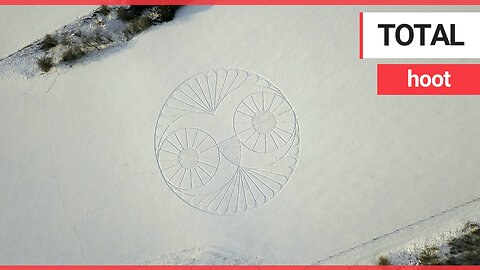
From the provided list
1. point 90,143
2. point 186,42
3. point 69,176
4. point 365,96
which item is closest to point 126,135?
point 90,143

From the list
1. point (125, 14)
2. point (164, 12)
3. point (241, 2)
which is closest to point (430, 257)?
point (241, 2)

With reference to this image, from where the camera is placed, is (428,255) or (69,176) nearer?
(428,255)

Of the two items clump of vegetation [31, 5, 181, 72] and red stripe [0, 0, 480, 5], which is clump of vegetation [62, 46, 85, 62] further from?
red stripe [0, 0, 480, 5]

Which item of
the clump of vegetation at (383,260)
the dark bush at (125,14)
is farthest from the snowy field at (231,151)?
the dark bush at (125,14)

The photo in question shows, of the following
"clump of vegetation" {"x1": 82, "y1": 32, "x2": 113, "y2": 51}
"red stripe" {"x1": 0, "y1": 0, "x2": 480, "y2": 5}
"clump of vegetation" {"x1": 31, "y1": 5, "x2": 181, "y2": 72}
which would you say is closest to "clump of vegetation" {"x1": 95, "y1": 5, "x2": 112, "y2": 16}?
"clump of vegetation" {"x1": 31, "y1": 5, "x2": 181, "y2": 72}

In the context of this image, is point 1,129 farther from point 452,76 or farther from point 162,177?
point 452,76

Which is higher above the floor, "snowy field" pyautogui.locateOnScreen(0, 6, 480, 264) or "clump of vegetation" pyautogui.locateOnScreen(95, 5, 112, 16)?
"clump of vegetation" pyautogui.locateOnScreen(95, 5, 112, 16)
